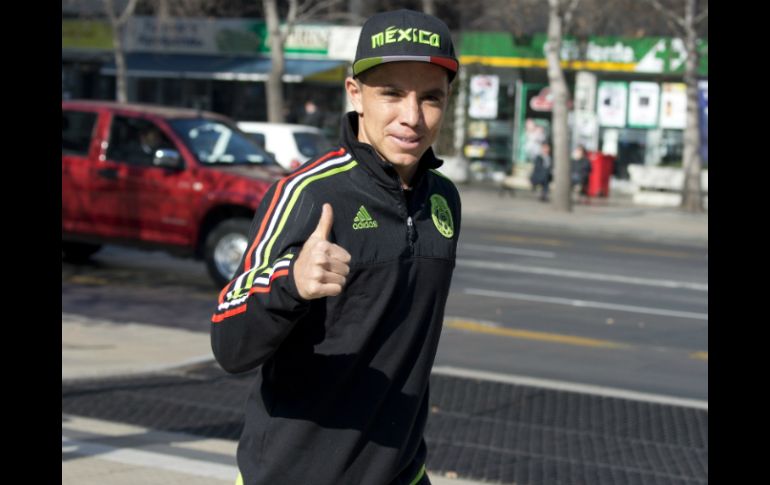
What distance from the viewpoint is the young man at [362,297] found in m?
2.92

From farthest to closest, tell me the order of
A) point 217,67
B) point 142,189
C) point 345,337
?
point 217,67
point 142,189
point 345,337

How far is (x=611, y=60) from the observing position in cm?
3450

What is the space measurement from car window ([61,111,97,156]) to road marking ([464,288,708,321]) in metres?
4.57

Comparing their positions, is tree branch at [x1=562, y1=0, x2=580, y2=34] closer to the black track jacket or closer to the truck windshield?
the truck windshield

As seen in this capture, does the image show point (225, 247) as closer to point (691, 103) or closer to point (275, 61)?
point (691, 103)

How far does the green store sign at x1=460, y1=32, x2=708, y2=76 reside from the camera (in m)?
33.8

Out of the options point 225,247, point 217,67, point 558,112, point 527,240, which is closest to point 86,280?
point 225,247

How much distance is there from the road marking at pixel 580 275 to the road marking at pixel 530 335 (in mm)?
4274

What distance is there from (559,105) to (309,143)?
7710 mm

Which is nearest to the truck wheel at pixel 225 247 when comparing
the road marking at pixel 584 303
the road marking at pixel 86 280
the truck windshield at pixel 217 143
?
the truck windshield at pixel 217 143

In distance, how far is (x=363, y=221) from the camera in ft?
9.85

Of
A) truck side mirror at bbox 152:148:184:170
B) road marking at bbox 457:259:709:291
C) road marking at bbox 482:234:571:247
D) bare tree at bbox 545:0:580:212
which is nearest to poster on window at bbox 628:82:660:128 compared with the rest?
bare tree at bbox 545:0:580:212

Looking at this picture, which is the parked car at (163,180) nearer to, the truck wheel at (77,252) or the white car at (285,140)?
the truck wheel at (77,252)

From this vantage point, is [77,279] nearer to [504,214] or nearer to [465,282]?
[465,282]
